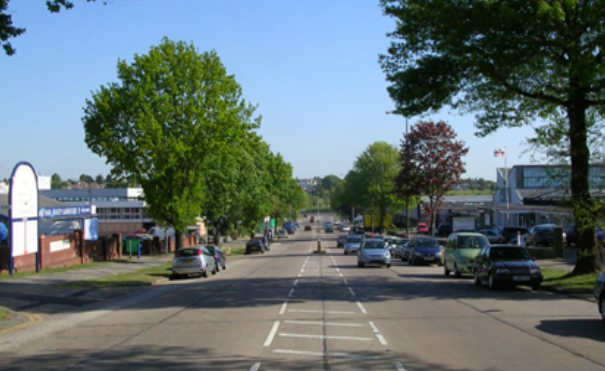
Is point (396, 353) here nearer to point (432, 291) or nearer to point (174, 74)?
point (432, 291)

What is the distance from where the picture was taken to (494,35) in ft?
65.6

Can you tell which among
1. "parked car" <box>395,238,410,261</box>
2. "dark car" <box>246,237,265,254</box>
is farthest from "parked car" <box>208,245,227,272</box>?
"dark car" <box>246,237,265,254</box>

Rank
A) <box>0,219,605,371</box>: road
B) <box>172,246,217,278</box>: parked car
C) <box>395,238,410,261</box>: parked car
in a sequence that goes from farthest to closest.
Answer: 1. <box>395,238,410,261</box>: parked car
2. <box>172,246,217,278</box>: parked car
3. <box>0,219,605,371</box>: road

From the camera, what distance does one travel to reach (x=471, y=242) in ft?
93.0

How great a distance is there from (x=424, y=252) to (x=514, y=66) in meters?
19.1

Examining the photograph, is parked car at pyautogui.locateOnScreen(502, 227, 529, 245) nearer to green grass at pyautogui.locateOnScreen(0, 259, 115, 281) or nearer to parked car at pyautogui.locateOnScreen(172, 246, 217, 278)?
parked car at pyautogui.locateOnScreen(172, 246, 217, 278)

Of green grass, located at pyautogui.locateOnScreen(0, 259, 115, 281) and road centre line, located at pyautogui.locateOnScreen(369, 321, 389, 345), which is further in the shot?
green grass, located at pyautogui.locateOnScreen(0, 259, 115, 281)

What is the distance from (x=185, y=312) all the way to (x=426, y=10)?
12220 mm

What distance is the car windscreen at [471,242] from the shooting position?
92.2ft

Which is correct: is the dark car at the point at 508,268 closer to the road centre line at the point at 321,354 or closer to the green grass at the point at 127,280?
the road centre line at the point at 321,354

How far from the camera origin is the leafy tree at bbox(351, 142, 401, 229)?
90.9m

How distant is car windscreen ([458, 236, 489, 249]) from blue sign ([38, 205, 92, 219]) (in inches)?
797

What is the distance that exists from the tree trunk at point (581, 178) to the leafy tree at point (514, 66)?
1.2 inches

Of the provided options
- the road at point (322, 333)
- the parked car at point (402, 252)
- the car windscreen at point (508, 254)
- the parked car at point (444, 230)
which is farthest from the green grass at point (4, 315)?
the parked car at point (444, 230)
